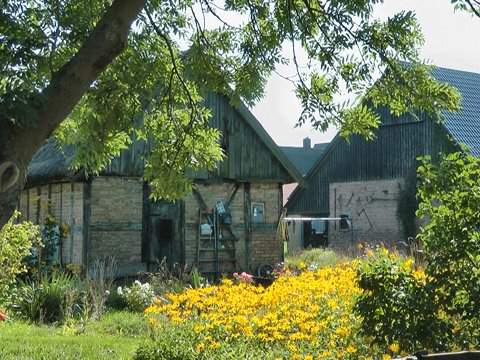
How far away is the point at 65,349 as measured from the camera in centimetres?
876

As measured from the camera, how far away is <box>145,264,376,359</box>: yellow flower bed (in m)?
6.82

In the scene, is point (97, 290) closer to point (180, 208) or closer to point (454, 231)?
point (180, 208)

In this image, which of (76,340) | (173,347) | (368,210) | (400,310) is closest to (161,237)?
(76,340)

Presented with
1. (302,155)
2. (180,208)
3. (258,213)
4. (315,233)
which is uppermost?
(302,155)

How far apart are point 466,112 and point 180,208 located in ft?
45.1

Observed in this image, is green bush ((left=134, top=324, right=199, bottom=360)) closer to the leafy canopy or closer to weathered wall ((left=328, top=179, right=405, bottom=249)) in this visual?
the leafy canopy

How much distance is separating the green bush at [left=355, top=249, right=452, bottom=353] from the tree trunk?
101 inches

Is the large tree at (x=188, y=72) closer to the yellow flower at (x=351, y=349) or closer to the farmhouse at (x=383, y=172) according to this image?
the yellow flower at (x=351, y=349)

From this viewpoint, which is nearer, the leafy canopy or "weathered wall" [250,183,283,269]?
the leafy canopy

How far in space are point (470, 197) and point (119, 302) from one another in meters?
9.35

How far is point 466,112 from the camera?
2692cm

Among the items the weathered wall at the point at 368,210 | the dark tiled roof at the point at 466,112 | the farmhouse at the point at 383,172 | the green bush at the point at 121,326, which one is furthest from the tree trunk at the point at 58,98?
the weathered wall at the point at 368,210

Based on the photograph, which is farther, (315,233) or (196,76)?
(315,233)

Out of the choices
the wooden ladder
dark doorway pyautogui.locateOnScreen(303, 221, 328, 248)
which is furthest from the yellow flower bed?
dark doorway pyautogui.locateOnScreen(303, 221, 328, 248)
